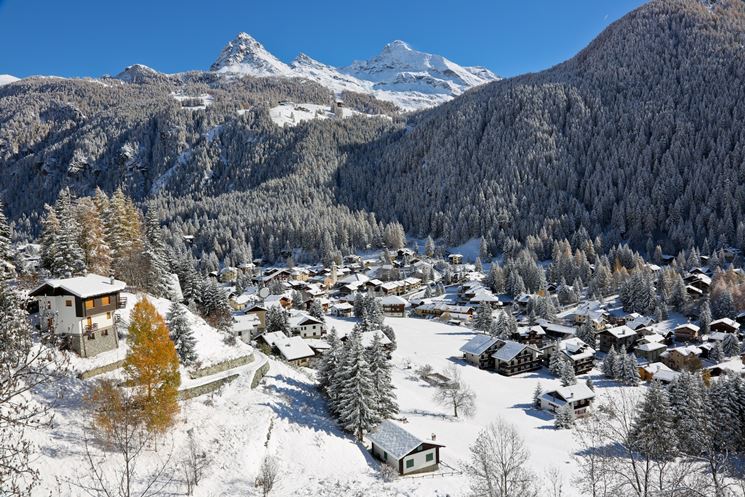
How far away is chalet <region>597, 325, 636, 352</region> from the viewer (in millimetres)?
70925

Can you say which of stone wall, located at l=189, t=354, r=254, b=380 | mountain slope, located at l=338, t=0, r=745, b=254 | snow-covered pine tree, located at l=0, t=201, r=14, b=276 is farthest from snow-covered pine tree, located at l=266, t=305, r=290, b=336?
mountain slope, located at l=338, t=0, r=745, b=254

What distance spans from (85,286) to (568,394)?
147ft

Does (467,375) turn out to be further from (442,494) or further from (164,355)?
(164,355)

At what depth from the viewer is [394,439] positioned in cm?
3322

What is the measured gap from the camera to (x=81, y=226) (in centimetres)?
4291

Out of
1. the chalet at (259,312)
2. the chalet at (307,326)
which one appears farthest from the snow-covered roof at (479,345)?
the chalet at (259,312)

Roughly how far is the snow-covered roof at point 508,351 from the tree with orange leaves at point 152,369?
45.6m

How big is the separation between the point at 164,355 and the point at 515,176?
15677cm

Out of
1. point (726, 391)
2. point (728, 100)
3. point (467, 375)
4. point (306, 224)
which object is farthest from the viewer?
point (728, 100)

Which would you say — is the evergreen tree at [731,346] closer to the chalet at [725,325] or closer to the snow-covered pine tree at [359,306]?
the chalet at [725,325]

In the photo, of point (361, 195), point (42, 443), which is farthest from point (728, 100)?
point (42, 443)

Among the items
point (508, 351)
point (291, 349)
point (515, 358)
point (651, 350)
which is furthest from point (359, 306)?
point (651, 350)

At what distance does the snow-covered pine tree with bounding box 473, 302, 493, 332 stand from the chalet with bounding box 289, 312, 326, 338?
1079 inches

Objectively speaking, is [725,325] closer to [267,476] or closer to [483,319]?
[483,319]
